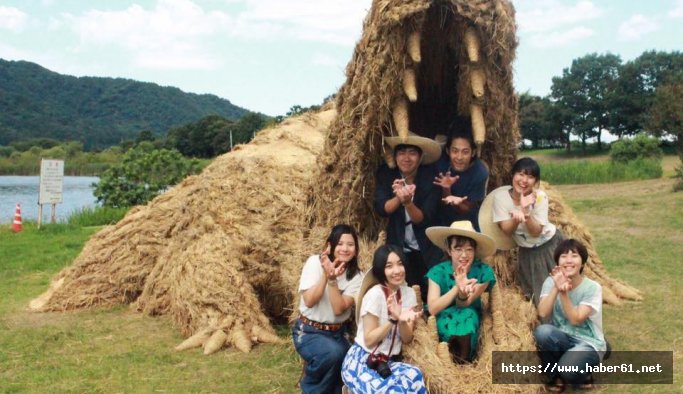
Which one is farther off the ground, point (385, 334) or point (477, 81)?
point (477, 81)

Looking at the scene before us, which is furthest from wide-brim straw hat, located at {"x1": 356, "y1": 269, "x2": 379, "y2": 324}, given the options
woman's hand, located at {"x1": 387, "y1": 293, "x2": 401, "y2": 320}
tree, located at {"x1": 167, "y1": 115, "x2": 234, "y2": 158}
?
tree, located at {"x1": 167, "y1": 115, "x2": 234, "y2": 158}

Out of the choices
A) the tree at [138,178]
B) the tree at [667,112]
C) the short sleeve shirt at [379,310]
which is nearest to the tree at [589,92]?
the tree at [667,112]

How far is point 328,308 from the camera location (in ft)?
14.9

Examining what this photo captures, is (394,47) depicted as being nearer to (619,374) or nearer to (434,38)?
(434,38)

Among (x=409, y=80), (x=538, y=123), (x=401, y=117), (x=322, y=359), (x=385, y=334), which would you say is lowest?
(x=322, y=359)

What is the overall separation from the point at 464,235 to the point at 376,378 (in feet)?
3.71

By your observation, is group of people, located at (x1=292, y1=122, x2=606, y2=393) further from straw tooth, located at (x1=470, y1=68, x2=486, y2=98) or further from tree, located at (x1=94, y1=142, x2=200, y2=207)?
tree, located at (x1=94, y1=142, x2=200, y2=207)

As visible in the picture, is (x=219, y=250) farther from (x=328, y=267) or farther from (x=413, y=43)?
(x=413, y=43)

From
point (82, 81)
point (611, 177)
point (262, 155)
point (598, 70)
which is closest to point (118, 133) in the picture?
point (82, 81)

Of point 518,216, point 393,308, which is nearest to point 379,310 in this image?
point 393,308

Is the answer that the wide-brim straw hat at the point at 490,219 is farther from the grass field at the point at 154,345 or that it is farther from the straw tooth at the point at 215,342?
the straw tooth at the point at 215,342

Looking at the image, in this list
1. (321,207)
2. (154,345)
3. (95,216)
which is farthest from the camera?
(95,216)

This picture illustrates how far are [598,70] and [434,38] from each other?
53.9 m

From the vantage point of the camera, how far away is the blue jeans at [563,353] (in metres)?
4.45
